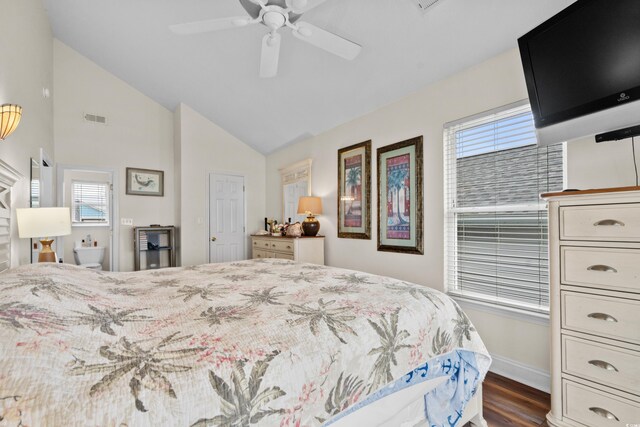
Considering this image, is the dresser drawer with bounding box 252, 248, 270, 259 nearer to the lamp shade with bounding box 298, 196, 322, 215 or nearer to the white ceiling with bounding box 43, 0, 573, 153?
the lamp shade with bounding box 298, 196, 322, 215

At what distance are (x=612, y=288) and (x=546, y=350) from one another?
0.86 m

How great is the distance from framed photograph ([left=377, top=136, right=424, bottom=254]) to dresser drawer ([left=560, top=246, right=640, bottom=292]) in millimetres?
1352

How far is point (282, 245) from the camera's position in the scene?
421 cm

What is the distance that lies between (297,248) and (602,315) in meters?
2.96

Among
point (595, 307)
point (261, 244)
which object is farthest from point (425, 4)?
point (261, 244)

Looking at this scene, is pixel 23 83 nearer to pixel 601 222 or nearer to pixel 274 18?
A: pixel 274 18

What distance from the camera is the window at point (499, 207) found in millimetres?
2170

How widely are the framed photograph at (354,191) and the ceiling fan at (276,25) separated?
1456 mm

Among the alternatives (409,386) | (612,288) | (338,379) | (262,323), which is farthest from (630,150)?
(262,323)

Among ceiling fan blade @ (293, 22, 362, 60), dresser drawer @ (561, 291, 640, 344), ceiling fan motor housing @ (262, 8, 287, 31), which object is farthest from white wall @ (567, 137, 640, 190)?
ceiling fan motor housing @ (262, 8, 287, 31)

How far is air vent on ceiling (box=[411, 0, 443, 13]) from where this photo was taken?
7.15 ft

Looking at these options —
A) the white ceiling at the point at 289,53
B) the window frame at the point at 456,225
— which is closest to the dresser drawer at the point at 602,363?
the window frame at the point at 456,225

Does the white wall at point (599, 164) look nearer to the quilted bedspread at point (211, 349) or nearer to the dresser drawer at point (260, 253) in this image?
the quilted bedspread at point (211, 349)

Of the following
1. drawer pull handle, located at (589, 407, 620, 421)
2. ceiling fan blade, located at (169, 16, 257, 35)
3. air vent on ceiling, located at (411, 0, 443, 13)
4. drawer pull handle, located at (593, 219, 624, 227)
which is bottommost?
drawer pull handle, located at (589, 407, 620, 421)
